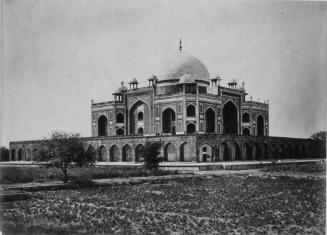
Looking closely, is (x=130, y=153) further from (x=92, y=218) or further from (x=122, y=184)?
(x=92, y=218)

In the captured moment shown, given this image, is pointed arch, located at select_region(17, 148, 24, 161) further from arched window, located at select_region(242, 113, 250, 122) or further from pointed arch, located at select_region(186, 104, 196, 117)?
arched window, located at select_region(242, 113, 250, 122)

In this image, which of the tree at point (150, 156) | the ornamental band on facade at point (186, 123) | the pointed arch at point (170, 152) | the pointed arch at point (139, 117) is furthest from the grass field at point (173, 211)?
the pointed arch at point (139, 117)

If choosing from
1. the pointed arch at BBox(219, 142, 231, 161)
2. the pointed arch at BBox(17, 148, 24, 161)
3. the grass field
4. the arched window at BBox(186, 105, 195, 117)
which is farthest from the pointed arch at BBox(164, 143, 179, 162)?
the pointed arch at BBox(17, 148, 24, 161)

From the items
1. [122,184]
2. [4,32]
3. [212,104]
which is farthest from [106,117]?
[4,32]

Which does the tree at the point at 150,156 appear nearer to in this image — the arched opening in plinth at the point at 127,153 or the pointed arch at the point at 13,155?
the arched opening in plinth at the point at 127,153

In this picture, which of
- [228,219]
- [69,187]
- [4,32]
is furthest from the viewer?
[69,187]

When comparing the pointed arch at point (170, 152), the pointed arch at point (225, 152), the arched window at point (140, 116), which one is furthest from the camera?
the arched window at point (140, 116)

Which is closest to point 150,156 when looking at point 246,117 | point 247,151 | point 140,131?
point 247,151
